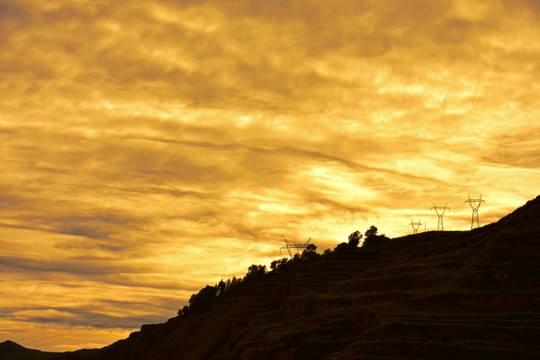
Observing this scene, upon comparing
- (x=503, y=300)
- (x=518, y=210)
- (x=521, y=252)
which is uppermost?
(x=518, y=210)

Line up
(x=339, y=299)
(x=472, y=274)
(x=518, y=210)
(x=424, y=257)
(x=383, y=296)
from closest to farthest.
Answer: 1. (x=472, y=274)
2. (x=383, y=296)
3. (x=339, y=299)
4. (x=518, y=210)
5. (x=424, y=257)

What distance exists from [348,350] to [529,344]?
32202 mm

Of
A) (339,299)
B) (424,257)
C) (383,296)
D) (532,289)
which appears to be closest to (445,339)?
(532,289)

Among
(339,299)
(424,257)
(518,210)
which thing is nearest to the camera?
(339,299)

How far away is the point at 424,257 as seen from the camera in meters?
179

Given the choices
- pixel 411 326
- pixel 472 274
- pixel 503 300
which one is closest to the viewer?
pixel 411 326

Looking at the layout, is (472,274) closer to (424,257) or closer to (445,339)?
(445,339)

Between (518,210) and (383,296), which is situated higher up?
(518,210)

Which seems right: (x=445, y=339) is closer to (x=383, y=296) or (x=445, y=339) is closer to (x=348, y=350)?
(x=348, y=350)

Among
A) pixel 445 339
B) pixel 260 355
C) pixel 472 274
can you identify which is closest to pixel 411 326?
pixel 445 339

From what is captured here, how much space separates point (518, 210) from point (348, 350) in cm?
8240

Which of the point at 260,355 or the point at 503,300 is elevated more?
the point at 503,300

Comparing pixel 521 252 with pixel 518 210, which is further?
pixel 518 210

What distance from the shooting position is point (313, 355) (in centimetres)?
12112
